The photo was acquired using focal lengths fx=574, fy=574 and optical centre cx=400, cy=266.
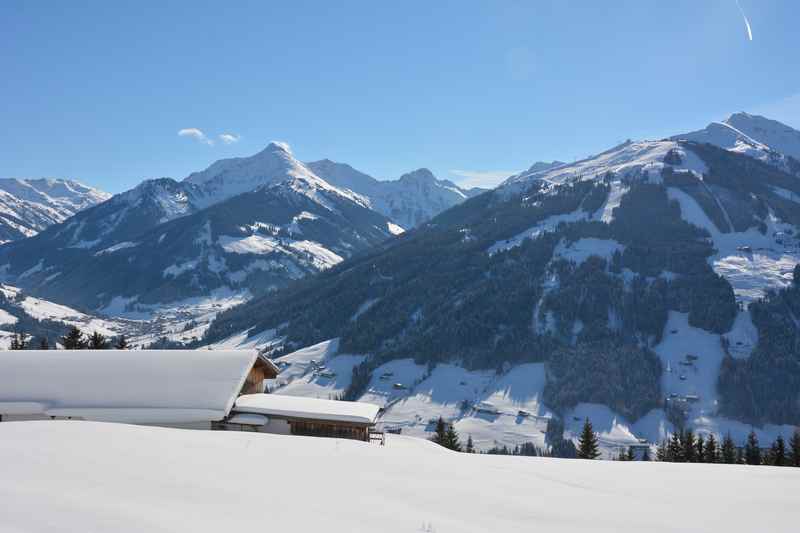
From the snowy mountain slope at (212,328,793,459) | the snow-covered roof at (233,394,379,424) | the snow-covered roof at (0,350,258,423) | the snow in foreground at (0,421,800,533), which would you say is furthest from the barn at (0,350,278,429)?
the snowy mountain slope at (212,328,793,459)

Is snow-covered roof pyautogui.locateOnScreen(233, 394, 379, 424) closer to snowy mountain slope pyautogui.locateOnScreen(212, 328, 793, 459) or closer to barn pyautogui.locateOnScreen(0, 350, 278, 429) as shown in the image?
barn pyautogui.locateOnScreen(0, 350, 278, 429)

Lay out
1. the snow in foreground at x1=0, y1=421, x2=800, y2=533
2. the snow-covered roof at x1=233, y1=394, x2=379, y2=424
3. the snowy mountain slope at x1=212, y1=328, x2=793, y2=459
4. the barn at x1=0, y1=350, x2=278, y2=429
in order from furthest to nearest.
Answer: the snowy mountain slope at x1=212, y1=328, x2=793, y2=459
the snow-covered roof at x1=233, y1=394, x2=379, y2=424
the barn at x1=0, y1=350, x2=278, y2=429
the snow in foreground at x1=0, y1=421, x2=800, y2=533

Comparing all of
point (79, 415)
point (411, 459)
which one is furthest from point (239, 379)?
point (411, 459)

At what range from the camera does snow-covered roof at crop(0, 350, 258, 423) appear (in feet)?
107

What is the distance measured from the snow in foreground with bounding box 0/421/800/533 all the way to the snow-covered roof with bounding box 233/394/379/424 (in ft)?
46.0

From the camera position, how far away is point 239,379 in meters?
36.5

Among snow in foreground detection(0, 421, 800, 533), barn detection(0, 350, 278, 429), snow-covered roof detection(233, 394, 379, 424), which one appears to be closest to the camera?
snow in foreground detection(0, 421, 800, 533)

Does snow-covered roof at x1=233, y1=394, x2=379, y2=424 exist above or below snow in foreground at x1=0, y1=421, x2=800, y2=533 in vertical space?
below

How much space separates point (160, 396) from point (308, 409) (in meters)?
8.82

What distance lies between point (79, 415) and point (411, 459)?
22260 millimetres

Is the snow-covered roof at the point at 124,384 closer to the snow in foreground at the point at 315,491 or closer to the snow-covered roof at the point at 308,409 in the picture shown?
the snow-covered roof at the point at 308,409

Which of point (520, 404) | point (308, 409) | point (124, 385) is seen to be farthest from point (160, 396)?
point (520, 404)

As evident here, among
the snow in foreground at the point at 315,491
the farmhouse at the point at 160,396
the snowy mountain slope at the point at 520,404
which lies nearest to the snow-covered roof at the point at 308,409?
the farmhouse at the point at 160,396

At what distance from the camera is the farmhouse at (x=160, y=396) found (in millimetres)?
32688
